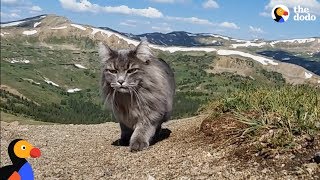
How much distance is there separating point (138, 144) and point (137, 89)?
1757 mm

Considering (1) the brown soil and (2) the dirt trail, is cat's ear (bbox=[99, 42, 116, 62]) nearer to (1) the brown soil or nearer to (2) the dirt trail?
(2) the dirt trail

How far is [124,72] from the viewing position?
12.6 meters

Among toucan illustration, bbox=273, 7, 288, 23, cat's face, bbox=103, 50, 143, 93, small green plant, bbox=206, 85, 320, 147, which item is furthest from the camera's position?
toucan illustration, bbox=273, 7, 288, 23

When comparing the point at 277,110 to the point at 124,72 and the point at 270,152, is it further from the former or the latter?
the point at 124,72

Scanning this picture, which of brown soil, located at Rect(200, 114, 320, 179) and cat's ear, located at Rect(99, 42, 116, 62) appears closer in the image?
brown soil, located at Rect(200, 114, 320, 179)

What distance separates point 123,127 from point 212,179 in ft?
19.6

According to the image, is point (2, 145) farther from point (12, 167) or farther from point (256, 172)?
point (256, 172)

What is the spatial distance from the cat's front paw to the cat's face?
5.88 feet

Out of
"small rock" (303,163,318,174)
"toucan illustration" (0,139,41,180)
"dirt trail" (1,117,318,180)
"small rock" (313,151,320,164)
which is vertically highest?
"small rock" (313,151,320,164)

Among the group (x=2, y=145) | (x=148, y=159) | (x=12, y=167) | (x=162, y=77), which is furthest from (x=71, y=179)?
(x=2, y=145)

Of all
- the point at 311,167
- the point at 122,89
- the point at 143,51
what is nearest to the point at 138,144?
the point at 122,89

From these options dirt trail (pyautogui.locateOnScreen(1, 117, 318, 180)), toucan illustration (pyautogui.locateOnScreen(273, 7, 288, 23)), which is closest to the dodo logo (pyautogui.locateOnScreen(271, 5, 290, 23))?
toucan illustration (pyautogui.locateOnScreen(273, 7, 288, 23))

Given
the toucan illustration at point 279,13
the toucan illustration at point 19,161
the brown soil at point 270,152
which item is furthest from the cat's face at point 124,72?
the toucan illustration at point 279,13

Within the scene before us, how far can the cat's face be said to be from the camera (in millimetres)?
12383
